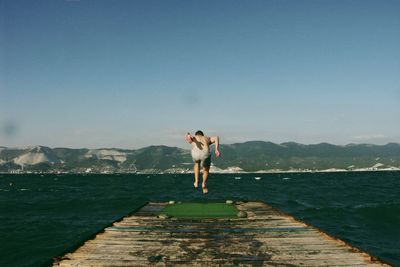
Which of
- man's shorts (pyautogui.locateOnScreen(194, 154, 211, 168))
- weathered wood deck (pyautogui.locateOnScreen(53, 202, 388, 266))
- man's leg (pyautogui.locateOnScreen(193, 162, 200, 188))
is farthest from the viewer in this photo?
man's leg (pyautogui.locateOnScreen(193, 162, 200, 188))

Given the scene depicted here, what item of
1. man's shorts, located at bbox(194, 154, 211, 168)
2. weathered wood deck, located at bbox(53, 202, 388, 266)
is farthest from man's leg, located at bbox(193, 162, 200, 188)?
weathered wood deck, located at bbox(53, 202, 388, 266)

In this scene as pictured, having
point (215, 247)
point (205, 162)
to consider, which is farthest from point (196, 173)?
point (215, 247)

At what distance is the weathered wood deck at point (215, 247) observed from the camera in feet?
27.7

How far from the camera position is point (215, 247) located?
391 inches

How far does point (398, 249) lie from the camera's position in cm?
2427

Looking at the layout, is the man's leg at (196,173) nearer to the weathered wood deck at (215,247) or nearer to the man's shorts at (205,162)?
the man's shorts at (205,162)

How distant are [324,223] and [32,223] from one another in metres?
28.3

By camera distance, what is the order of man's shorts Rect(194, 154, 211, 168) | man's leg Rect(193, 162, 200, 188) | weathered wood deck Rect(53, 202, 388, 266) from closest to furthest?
weathered wood deck Rect(53, 202, 388, 266)
man's shorts Rect(194, 154, 211, 168)
man's leg Rect(193, 162, 200, 188)

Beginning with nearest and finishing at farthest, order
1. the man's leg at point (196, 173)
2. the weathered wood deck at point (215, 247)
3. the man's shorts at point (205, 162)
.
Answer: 1. the weathered wood deck at point (215, 247)
2. the man's shorts at point (205, 162)
3. the man's leg at point (196, 173)

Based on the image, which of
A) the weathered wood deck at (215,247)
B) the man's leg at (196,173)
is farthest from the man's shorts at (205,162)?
the weathered wood deck at (215,247)

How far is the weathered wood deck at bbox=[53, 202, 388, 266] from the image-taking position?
27.7 ft

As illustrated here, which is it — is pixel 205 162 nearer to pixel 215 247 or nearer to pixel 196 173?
pixel 196 173

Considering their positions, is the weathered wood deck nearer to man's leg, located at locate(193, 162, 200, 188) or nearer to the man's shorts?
the man's shorts

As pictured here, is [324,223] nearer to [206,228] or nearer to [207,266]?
[206,228]
